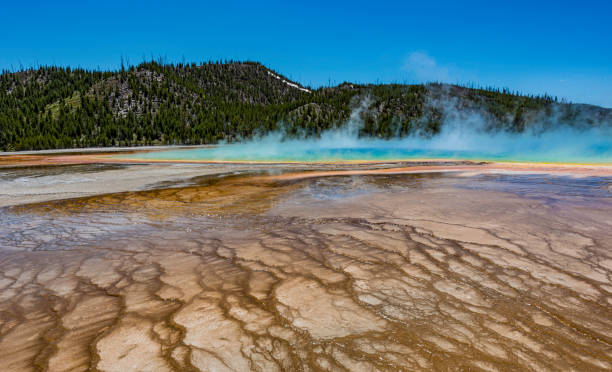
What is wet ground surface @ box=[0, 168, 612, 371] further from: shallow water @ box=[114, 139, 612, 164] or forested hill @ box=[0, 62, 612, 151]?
forested hill @ box=[0, 62, 612, 151]

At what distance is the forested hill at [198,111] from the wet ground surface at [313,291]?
262ft

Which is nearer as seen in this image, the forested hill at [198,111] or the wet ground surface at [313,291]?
the wet ground surface at [313,291]

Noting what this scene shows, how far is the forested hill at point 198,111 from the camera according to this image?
276 feet

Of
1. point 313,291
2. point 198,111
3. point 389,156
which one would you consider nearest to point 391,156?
point 389,156

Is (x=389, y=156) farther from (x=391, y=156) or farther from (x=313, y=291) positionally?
(x=313, y=291)

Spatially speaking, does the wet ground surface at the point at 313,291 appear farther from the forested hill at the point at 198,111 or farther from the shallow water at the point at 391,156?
the forested hill at the point at 198,111

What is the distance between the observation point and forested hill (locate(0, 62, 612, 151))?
84000 mm

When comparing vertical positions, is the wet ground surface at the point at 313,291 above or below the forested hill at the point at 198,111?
below

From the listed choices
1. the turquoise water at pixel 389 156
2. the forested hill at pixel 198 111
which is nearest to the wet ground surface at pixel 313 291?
the turquoise water at pixel 389 156

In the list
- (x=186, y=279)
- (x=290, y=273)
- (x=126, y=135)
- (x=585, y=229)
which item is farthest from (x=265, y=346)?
(x=126, y=135)

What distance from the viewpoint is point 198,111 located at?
10600cm

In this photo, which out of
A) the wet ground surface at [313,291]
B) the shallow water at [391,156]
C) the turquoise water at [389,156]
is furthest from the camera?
the shallow water at [391,156]

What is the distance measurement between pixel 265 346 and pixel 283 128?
90.2 meters

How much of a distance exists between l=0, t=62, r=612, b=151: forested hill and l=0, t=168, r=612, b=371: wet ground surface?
79816 millimetres
